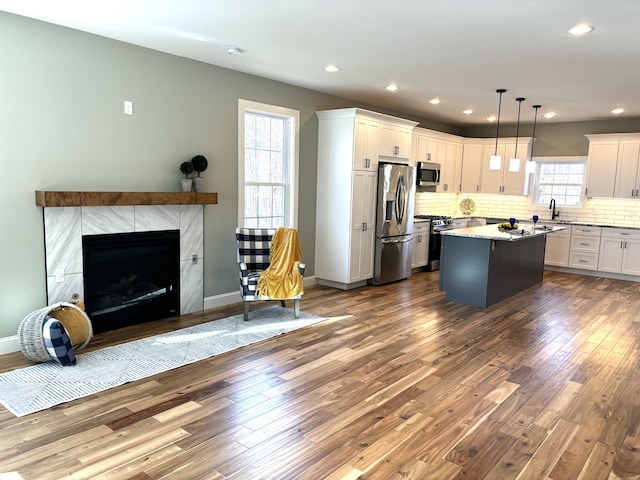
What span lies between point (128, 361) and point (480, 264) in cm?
399

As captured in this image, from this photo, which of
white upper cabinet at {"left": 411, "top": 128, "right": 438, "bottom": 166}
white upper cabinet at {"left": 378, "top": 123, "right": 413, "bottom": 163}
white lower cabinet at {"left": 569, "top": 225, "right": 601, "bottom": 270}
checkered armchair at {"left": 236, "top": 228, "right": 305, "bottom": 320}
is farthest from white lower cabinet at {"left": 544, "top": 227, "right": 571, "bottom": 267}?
checkered armchair at {"left": 236, "top": 228, "right": 305, "bottom": 320}

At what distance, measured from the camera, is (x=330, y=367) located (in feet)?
12.1

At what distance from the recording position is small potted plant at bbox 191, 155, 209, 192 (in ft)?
15.8

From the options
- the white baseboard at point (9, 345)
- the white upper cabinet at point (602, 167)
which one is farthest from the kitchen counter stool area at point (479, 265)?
the white baseboard at point (9, 345)

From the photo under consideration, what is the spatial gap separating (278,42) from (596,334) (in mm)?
4185

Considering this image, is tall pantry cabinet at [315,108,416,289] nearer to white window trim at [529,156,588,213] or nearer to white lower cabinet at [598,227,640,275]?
white window trim at [529,156,588,213]

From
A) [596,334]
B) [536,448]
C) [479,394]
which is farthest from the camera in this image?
[596,334]

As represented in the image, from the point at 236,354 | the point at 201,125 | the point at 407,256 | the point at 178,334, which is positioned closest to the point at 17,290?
the point at 178,334

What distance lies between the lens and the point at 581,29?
353 centimetres

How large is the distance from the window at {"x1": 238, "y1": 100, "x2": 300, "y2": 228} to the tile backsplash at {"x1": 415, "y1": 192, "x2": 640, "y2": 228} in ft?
9.96

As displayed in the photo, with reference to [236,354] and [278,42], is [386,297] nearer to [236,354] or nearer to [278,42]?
[236,354]

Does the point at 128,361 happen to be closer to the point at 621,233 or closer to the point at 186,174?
the point at 186,174

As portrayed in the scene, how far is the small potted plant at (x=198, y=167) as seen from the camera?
480 centimetres

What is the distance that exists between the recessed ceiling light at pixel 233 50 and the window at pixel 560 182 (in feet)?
21.2
